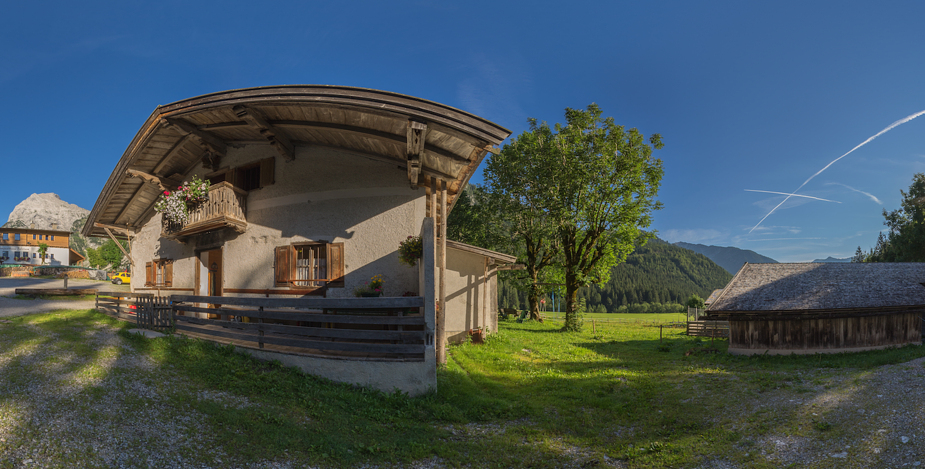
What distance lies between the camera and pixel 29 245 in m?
68.6

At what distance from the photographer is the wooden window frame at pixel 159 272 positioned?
1623 centimetres

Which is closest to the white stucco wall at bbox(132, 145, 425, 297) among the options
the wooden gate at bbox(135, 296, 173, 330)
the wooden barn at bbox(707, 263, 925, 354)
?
the wooden gate at bbox(135, 296, 173, 330)

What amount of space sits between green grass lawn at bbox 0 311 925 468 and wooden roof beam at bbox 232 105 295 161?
564cm

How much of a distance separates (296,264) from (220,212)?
3.03 m

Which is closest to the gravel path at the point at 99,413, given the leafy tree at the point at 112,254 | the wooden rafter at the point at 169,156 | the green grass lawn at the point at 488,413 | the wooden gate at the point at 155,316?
the green grass lawn at the point at 488,413

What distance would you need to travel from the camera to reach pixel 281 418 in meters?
6.26

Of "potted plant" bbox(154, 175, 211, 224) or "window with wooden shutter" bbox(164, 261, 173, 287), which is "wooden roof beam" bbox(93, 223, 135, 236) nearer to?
"window with wooden shutter" bbox(164, 261, 173, 287)

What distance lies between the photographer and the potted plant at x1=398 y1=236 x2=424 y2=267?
1025 cm

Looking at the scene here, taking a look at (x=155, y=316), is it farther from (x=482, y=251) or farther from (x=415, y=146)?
(x=482, y=251)

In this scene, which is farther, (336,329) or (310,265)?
(310,265)

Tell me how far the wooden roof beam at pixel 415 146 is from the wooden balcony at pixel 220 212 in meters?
6.13

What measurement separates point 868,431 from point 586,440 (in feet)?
14.1

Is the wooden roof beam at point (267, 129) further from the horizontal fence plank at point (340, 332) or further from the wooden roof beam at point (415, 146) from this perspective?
the horizontal fence plank at point (340, 332)

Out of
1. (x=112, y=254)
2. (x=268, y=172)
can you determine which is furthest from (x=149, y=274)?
(x=112, y=254)
